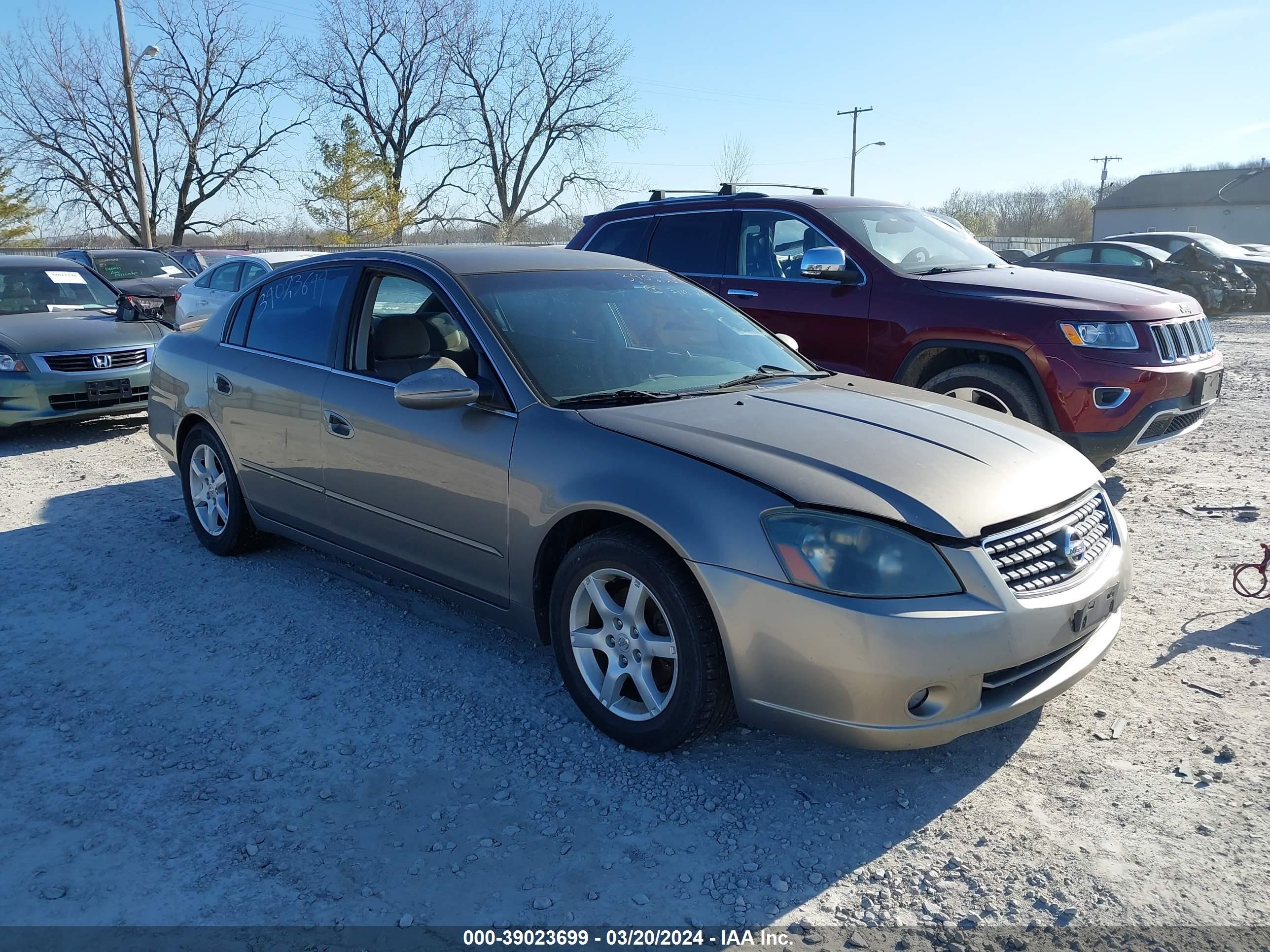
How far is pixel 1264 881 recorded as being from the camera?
8.52 ft

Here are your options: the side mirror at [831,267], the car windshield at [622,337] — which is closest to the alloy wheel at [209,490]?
the car windshield at [622,337]

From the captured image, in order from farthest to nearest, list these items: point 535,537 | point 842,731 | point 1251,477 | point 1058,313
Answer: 1. point 1251,477
2. point 1058,313
3. point 535,537
4. point 842,731

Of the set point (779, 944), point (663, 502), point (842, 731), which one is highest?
point (663, 502)

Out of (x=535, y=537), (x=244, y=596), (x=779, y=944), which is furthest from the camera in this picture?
(x=244, y=596)

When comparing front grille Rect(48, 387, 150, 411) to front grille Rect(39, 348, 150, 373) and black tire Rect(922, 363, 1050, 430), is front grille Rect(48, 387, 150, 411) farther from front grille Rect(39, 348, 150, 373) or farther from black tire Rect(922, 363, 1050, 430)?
black tire Rect(922, 363, 1050, 430)

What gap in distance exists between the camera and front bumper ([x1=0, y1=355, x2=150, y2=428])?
27.1ft

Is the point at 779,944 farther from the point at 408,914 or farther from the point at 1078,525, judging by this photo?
the point at 1078,525

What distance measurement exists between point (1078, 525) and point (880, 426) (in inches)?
29.4

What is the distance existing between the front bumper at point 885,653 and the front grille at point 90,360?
768 cm

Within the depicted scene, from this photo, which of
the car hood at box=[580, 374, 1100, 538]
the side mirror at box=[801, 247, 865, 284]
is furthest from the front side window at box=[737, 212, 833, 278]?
the car hood at box=[580, 374, 1100, 538]

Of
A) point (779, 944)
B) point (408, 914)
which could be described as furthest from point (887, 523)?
point (408, 914)

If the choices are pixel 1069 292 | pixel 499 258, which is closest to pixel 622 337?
pixel 499 258

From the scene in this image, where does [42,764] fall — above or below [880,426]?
below

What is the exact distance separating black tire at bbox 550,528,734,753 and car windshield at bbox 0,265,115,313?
852 centimetres
